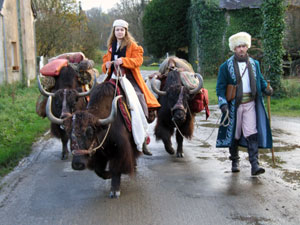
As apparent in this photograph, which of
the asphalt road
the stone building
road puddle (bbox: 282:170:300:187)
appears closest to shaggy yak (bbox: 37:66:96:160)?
the asphalt road

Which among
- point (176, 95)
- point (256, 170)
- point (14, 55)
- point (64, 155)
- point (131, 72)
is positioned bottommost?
point (64, 155)

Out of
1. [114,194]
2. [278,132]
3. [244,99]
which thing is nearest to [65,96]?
[114,194]

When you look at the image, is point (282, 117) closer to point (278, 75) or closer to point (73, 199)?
point (278, 75)

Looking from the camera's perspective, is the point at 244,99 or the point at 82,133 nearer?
the point at 82,133

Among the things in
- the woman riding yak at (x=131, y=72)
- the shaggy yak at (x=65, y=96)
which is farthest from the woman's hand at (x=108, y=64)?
the shaggy yak at (x=65, y=96)

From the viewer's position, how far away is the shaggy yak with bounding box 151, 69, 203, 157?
22.3ft

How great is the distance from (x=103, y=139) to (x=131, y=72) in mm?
1649

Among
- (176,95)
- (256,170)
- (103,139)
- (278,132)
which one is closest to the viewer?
(103,139)

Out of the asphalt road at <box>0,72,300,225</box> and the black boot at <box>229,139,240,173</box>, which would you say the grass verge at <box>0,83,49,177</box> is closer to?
the asphalt road at <box>0,72,300,225</box>

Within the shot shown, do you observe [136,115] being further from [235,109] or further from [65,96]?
[65,96]

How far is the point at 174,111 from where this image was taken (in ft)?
22.1

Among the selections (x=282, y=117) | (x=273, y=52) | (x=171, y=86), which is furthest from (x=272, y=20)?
(x=171, y=86)

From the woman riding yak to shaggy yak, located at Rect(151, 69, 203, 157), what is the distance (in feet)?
2.05

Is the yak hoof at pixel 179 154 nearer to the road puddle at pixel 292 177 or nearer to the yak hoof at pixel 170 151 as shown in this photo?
the yak hoof at pixel 170 151
